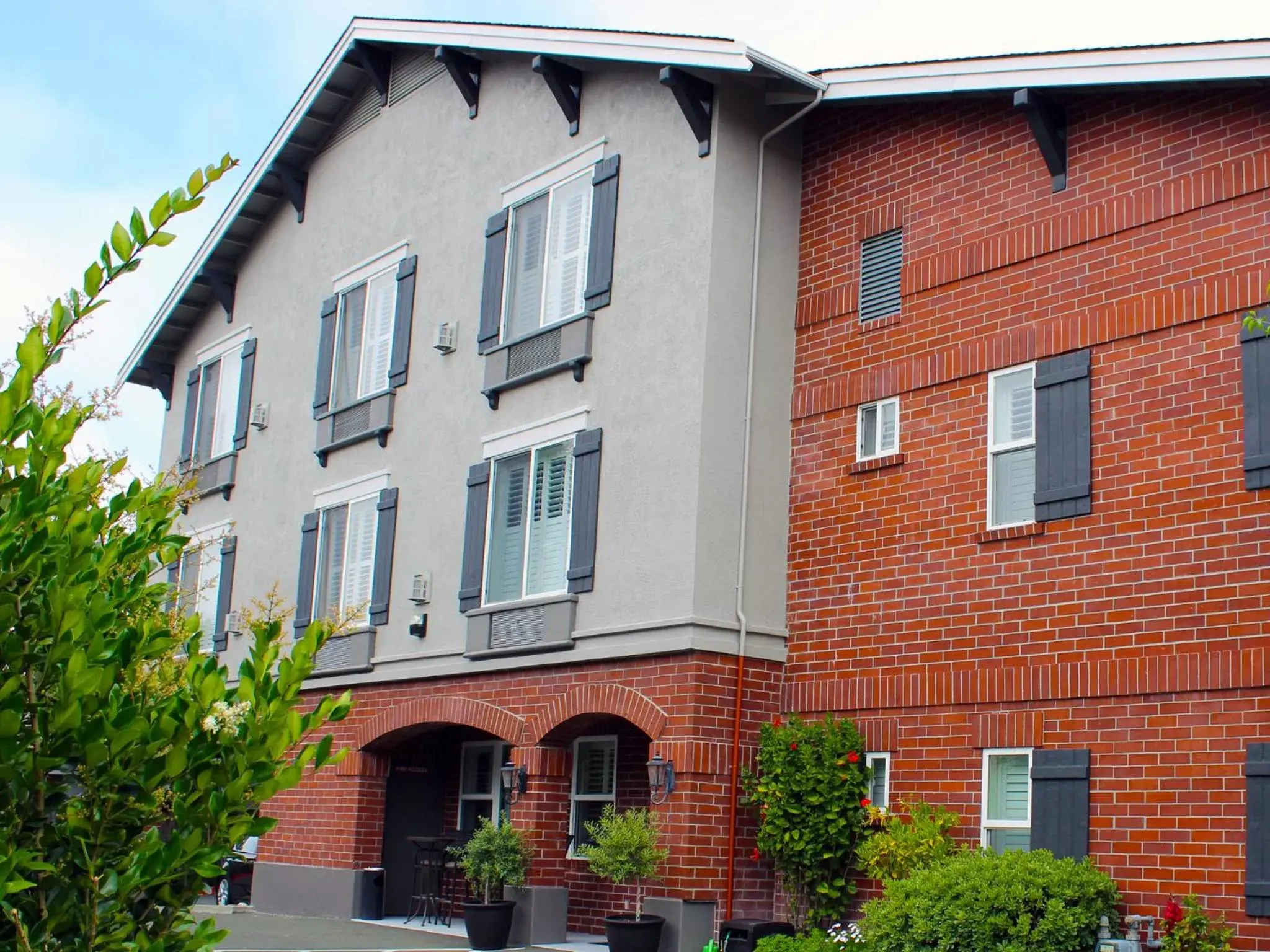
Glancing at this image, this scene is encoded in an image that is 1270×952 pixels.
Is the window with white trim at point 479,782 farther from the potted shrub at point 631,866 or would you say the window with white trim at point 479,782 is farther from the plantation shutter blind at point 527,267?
the plantation shutter blind at point 527,267

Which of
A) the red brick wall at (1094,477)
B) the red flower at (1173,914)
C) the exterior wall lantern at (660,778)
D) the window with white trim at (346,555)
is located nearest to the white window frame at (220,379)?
the window with white trim at (346,555)

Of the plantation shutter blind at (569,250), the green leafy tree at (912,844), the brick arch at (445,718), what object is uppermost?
the plantation shutter blind at (569,250)

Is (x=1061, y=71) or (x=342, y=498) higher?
(x=1061, y=71)

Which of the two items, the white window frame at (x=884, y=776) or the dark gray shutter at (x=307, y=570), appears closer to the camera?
the white window frame at (x=884, y=776)

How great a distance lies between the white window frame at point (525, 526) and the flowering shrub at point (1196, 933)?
7.59 metres

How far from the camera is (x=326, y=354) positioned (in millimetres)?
22719

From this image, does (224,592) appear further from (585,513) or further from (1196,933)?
(1196,933)

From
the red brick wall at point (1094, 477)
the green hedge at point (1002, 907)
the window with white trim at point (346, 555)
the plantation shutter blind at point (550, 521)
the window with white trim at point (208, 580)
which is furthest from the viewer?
the window with white trim at point (208, 580)

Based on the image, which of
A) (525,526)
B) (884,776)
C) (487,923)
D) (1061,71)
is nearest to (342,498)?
(525,526)

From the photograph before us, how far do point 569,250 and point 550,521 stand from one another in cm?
333

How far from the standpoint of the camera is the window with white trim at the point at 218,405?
2548cm

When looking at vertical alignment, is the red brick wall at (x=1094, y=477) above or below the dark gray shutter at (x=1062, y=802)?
above

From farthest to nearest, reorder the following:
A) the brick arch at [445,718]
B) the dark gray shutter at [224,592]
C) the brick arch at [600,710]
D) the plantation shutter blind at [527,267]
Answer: the dark gray shutter at [224,592] → the plantation shutter blind at [527,267] → the brick arch at [445,718] → the brick arch at [600,710]

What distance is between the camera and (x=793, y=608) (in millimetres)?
16219
